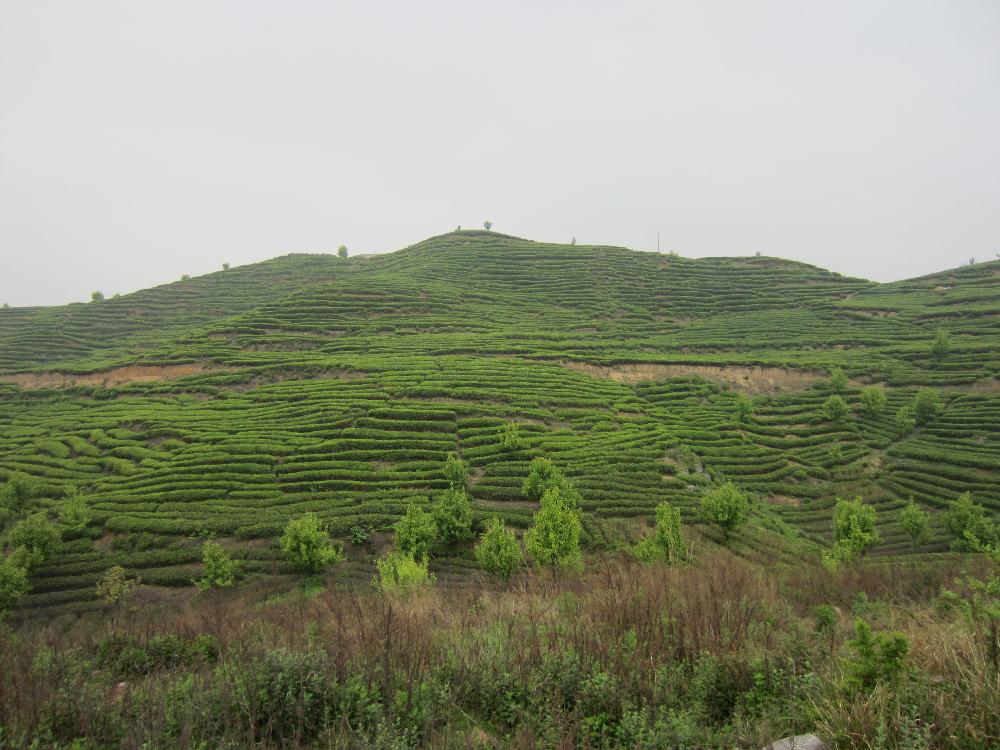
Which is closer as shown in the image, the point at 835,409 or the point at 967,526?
the point at 967,526

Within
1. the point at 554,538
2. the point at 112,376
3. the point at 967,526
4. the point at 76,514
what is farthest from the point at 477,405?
the point at 112,376

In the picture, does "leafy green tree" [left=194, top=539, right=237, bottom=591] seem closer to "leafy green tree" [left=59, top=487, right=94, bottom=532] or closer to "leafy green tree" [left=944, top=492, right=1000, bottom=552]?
"leafy green tree" [left=59, top=487, right=94, bottom=532]

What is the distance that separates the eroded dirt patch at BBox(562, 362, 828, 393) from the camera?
2026 inches

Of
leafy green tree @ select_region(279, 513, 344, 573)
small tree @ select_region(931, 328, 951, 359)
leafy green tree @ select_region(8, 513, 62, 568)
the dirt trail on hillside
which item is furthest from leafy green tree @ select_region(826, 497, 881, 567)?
the dirt trail on hillside

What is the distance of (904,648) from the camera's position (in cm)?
514

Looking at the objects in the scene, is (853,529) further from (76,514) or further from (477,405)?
(76,514)

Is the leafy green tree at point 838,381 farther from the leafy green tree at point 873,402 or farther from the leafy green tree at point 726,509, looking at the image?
the leafy green tree at point 726,509

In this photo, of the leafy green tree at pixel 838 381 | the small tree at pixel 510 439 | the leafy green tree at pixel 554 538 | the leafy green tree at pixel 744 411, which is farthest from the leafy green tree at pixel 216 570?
the leafy green tree at pixel 838 381

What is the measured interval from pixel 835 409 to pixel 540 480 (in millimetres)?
34032

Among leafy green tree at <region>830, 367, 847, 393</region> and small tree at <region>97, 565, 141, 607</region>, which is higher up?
leafy green tree at <region>830, 367, 847, 393</region>

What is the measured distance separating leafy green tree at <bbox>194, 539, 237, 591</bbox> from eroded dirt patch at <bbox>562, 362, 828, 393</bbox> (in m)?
42.3

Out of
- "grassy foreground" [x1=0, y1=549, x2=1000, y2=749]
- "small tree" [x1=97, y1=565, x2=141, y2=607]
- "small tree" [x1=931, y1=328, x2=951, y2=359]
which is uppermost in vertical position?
"small tree" [x1=931, y1=328, x2=951, y2=359]

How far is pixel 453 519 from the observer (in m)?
25.5

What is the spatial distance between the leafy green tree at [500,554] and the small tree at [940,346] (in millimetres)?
60494
